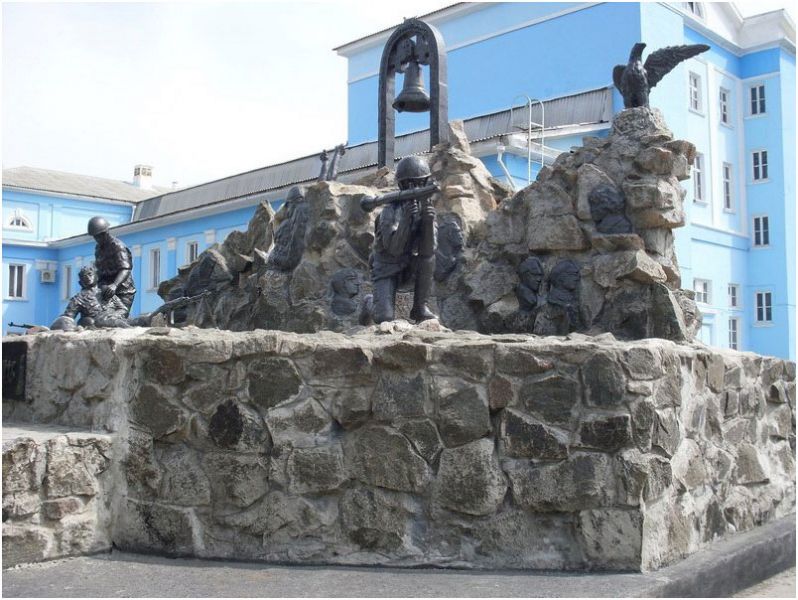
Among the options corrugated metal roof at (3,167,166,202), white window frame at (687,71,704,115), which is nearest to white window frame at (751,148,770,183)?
white window frame at (687,71,704,115)

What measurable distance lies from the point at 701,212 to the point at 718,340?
3.17 m

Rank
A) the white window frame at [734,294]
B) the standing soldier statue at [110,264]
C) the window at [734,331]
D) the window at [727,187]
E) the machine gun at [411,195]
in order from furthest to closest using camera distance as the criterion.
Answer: the window at [727,187]
the white window frame at [734,294]
the window at [734,331]
the standing soldier statue at [110,264]
the machine gun at [411,195]

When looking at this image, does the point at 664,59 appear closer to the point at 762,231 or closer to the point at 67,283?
the point at 762,231

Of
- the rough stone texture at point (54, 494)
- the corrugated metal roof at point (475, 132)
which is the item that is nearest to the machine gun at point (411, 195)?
the rough stone texture at point (54, 494)

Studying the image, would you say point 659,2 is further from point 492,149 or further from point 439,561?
point 439,561

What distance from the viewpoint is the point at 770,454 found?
6.39 m

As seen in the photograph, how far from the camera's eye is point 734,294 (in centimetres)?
2334

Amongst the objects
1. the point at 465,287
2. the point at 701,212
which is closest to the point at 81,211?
the point at 701,212

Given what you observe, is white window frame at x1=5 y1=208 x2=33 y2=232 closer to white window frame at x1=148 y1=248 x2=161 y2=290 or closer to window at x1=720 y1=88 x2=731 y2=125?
white window frame at x1=148 y1=248 x2=161 y2=290

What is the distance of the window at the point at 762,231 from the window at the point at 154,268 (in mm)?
16475

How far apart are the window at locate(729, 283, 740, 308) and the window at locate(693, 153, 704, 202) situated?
2615 mm

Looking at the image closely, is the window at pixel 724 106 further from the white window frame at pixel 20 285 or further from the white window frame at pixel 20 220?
the white window frame at pixel 20 285

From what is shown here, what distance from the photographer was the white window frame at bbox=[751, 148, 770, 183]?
77.4 ft

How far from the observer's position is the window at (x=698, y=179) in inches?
868
